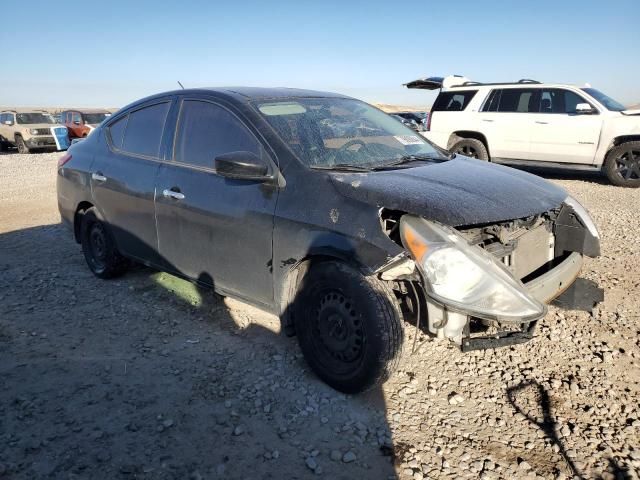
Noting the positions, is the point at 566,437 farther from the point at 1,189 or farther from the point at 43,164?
the point at 43,164

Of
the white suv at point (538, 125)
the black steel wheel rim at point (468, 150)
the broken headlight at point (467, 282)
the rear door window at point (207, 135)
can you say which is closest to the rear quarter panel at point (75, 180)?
the rear door window at point (207, 135)

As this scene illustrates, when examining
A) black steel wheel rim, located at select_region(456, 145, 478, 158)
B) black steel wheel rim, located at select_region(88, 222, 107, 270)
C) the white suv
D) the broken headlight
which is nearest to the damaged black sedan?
the broken headlight

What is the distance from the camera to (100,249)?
4.65 metres

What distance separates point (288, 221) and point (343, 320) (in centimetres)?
65

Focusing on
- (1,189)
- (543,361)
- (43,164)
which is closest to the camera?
(543,361)

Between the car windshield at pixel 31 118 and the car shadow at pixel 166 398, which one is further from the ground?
the car windshield at pixel 31 118

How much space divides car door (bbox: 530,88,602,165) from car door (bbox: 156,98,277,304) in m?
7.96

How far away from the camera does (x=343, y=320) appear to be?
2.70 meters

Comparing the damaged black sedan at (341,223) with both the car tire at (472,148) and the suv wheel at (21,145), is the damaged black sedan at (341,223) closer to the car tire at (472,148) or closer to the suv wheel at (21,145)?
the car tire at (472,148)

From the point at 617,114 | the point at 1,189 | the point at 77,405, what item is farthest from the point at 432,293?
the point at 1,189

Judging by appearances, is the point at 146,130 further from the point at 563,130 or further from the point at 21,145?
the point at 21,145

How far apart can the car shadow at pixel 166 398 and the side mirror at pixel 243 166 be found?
0.89m

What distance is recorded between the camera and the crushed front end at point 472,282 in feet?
7.80

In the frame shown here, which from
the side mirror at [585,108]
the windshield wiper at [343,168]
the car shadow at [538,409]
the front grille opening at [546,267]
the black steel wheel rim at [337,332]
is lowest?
the car shadow at [538,409]
